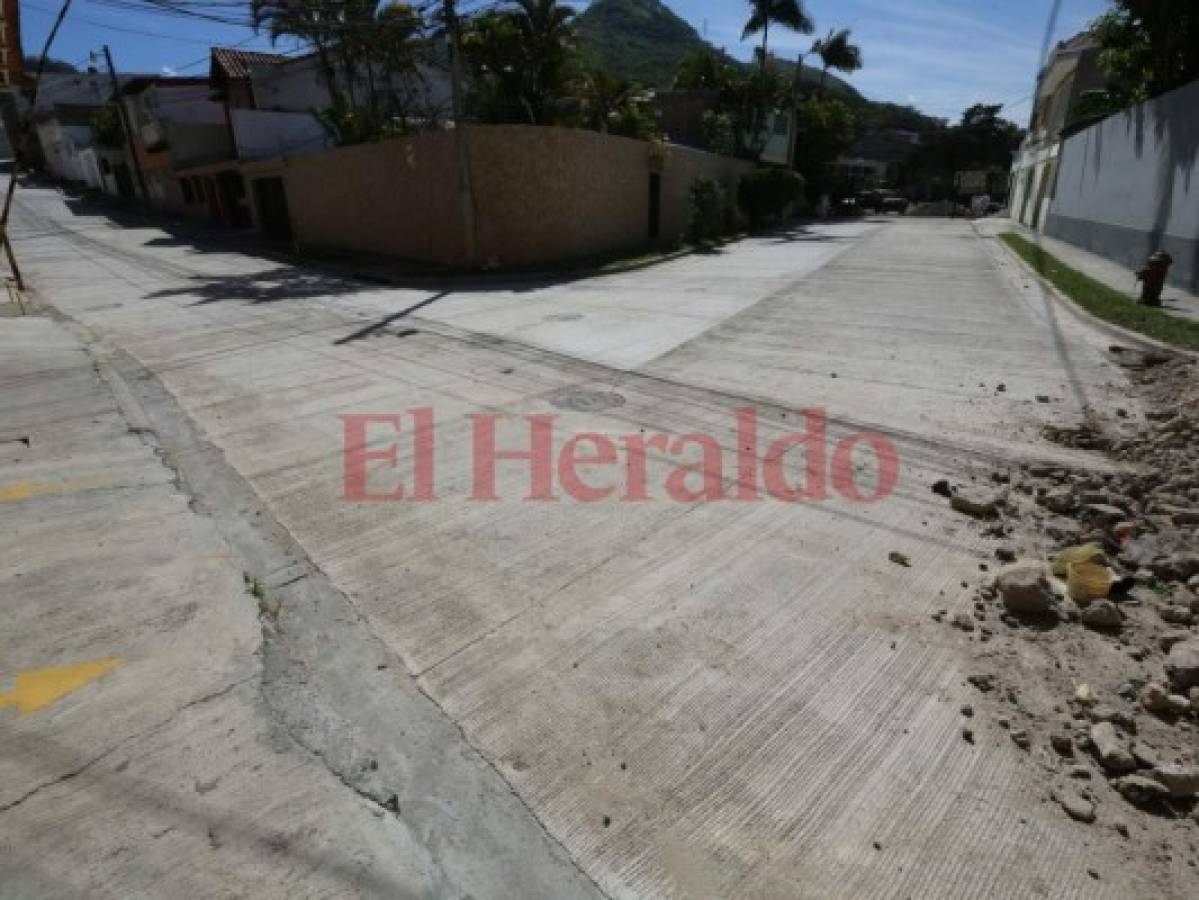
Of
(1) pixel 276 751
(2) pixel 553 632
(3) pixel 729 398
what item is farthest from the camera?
(3) pixel 729 398

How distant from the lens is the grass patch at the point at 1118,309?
27.1ft

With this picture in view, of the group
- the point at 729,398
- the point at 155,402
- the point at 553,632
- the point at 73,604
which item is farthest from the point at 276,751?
the point at 155,402

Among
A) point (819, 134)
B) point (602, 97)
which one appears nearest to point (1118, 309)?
point (602, 97)

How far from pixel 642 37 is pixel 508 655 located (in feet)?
322

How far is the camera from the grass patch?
825 cm

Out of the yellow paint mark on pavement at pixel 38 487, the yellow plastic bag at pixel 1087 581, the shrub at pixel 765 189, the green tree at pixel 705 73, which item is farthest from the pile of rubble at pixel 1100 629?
the green tree at pixel 705 73

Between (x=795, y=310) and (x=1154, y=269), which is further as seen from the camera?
(x=795, y=310)

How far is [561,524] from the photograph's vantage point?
4.48 m

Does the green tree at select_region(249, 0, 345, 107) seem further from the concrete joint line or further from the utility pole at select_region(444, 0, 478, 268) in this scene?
the concrete joint line

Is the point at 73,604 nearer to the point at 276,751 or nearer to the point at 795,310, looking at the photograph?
the point at 276,751

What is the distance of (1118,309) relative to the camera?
9.92 metres

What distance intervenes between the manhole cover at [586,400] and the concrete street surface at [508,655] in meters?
0.04

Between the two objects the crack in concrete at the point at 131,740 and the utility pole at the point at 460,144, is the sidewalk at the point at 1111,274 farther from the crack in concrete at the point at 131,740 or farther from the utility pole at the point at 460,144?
the utility pole at the point at 460,144

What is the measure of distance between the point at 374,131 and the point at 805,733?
2509cm
